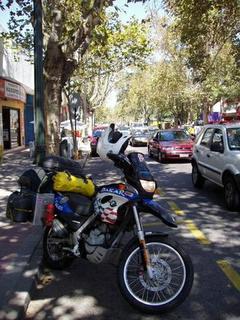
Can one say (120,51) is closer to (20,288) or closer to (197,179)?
(197,179)

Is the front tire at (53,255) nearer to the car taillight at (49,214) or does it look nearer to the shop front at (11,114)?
the car taillight at (49,214)

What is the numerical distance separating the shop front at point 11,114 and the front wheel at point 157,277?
1897 cm

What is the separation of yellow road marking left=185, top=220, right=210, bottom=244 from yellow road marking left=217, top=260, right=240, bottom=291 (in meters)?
1.01

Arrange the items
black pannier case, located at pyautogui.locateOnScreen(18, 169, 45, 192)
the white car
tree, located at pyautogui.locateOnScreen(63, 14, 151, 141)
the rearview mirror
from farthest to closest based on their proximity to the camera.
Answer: tree, located at pyautogui.locateOnScreen(63, 14, 151, 141)
the rearview mirror
the white car
black pannier case, located at pyautogui.locateOnScreen(18, 169, 45, 192)

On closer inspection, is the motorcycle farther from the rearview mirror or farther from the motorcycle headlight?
the rearview mirror

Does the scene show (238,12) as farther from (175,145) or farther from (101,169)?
(101,169)

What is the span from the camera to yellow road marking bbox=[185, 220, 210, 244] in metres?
6.74

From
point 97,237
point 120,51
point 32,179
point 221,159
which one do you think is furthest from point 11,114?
point 97,237

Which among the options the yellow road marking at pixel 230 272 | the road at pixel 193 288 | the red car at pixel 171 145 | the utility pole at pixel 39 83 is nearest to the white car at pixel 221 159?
the road at pixel 193 288

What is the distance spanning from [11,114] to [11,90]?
3964 mm

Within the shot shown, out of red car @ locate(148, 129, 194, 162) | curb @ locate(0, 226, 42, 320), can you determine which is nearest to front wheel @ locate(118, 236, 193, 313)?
curb @ locate(0, 226, 42, 320)

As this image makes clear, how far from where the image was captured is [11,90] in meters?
24.0

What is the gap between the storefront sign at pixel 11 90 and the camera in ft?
73.1

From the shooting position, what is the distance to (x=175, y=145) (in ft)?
64.4
